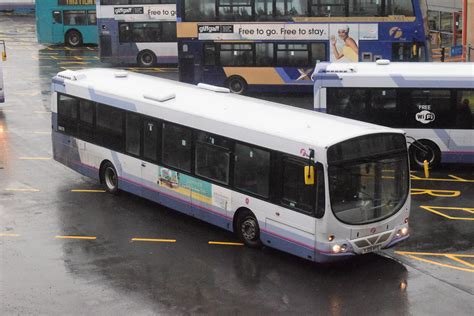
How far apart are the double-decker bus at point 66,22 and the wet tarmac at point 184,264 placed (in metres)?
27.1

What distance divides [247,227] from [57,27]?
35225 mm

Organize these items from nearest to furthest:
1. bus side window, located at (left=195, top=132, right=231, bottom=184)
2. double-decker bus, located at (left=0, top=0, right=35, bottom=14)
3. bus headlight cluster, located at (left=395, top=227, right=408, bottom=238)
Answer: bus headlight cluster, located at (left=395, top=227, right=408, bottom=238) < bus side window, located at (left=195, top=132, right=231, bottom=184) < double-decker bus, located at (left=0, top=0, right=35, bottom=14)

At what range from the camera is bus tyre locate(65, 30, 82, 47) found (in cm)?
5241

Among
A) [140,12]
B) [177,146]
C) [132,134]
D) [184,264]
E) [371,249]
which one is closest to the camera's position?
[371,249]

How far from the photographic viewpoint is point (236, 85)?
123 feet

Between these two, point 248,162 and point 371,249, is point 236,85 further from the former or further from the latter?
point 371,249

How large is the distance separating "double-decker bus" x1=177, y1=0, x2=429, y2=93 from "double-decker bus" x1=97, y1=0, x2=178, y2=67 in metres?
7.44

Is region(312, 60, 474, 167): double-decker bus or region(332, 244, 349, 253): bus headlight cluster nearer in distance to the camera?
region(332, 244, 349, 253): bus headlight cluster

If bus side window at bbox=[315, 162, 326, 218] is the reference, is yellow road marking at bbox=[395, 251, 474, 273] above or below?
below

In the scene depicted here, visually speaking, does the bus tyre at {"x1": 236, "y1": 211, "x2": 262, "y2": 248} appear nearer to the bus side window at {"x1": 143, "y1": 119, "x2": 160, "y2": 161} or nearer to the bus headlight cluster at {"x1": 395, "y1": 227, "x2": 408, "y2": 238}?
the bus headlight cluster at {"x1": 395, "y1": 227, "x2": 408, "y2": 238}

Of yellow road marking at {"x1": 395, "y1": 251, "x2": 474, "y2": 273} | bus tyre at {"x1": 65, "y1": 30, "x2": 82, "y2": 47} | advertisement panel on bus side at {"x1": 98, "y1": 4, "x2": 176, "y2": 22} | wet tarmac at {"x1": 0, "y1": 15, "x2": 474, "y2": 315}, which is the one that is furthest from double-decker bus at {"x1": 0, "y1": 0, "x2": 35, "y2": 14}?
yellow road marking at {"x1": 395, "y1": 251, "x2": 474, "y2": 273}

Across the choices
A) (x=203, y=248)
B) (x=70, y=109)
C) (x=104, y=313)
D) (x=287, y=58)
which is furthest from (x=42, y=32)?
(x=104, y=313)

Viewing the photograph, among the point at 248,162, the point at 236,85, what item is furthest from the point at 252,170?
the point at 236,85

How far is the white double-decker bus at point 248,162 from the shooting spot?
1734 cm
